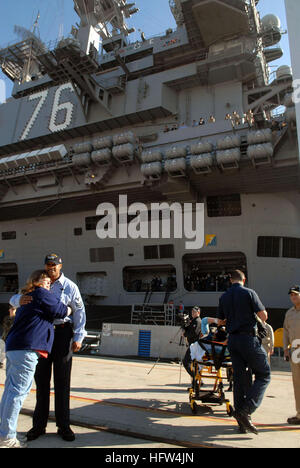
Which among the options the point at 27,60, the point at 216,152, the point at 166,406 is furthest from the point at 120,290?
the point at 27,60

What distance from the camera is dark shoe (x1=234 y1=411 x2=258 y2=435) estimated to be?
3.52 m

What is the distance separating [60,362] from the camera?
363 centimetres

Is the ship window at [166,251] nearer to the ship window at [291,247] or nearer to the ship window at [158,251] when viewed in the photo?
the ship window at [158,251]

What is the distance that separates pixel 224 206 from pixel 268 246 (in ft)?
10.6

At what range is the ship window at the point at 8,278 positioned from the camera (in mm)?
24188

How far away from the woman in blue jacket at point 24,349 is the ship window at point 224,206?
15668mm

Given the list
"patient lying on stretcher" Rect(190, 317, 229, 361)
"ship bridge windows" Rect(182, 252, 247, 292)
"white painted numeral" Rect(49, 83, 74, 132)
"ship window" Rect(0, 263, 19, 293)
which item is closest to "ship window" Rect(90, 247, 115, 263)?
"ship bridge windows" Rect(182, 252, 247, 292)

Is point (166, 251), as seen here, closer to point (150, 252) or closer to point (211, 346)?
point (150, 252)

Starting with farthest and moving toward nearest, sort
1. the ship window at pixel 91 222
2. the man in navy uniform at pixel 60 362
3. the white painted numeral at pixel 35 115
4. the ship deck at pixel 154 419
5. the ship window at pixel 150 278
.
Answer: the white painted numeral at pixel 35 115
the ship window at pixel 91 222
the ship window at pixel 150 278
the man in navy uniform at pixel 60 362
the ship deck at pixel 154 419

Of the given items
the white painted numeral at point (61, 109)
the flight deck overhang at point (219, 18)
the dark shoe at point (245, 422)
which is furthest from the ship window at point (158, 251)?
the dark shoe at point (245, 422)

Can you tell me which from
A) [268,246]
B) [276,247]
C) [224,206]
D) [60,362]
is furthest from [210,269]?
[60,362]

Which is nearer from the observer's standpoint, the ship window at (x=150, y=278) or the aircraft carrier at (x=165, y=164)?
Result: the aircraft carrier at (x=165, y=164)

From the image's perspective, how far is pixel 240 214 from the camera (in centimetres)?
1777
